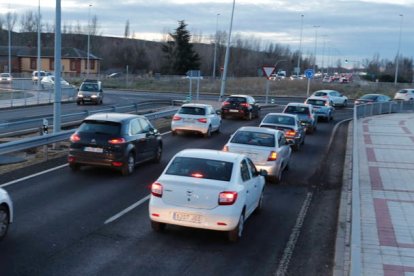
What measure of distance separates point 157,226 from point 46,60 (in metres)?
99.9

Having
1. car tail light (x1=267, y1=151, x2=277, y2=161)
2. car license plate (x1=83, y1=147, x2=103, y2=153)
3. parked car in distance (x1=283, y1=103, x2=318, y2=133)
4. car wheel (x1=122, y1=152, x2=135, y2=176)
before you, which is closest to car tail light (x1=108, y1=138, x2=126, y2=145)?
car license plate (x1=83, y1=147, x2=103, y2=153)

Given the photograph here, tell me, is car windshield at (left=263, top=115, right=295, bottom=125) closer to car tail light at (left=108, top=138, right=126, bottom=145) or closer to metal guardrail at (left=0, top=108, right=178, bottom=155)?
metal guardrail at (left=0, top=108, right=178, bottom=155)

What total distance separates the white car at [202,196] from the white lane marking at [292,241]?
34.0 inches

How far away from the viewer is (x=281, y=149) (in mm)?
15859

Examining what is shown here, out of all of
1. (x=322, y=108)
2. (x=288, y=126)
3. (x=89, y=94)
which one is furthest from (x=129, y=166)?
(x=89, y=94)

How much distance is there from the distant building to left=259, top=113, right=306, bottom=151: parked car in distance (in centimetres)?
8308

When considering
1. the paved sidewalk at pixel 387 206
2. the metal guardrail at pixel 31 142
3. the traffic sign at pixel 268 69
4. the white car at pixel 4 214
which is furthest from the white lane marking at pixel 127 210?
the traffic sign at pixel 268 69

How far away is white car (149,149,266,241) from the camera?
30.4 feet

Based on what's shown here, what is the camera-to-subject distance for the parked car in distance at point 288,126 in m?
21.7

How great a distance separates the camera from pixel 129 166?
603 inches

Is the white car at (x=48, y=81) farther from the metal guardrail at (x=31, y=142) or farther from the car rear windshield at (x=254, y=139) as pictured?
the car rear windshield at (x=254, y=139)

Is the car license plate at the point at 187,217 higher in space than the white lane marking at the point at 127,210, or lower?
higher

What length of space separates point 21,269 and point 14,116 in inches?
1033

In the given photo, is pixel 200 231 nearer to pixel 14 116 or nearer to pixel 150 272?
pixel 150 272
